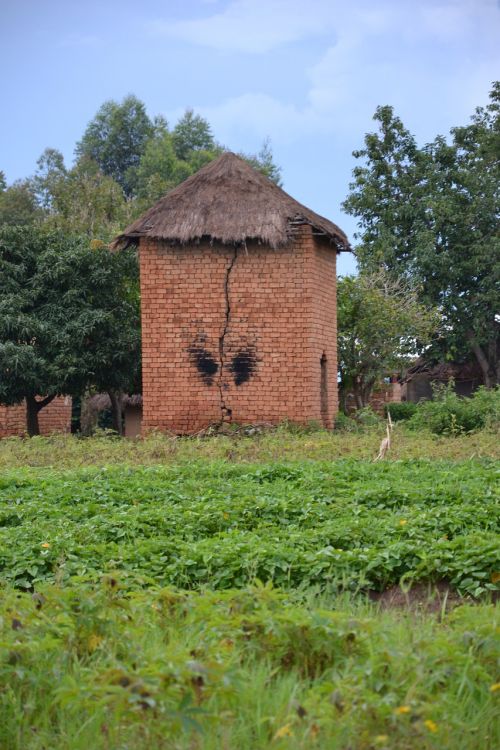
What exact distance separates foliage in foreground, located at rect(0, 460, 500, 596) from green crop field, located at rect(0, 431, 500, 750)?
0.02 meters

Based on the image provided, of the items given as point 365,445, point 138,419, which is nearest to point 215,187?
point 365,445

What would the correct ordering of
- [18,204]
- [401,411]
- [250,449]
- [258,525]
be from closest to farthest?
[258,525]
[250,449]
[401,411]
[18,204]

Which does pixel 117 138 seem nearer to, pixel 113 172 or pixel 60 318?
pixel 113 172

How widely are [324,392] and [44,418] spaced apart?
7150 millimetres

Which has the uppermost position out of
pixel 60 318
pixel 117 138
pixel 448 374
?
pixel 117 138

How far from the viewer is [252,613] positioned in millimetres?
4660

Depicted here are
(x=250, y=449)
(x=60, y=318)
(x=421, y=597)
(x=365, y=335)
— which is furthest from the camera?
(x=365, y=335)

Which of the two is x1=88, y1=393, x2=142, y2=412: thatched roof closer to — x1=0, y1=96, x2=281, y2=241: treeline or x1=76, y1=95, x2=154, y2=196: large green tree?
x1=0, y1=96, x2=281, y2=241: treeline

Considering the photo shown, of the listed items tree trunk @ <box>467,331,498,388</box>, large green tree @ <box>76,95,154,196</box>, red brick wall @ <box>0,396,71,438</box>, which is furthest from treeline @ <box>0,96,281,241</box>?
tree trunk @ <box>467,331,498,388</box>

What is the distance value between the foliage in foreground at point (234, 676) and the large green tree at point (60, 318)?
15055mm

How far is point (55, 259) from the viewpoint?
2048 cm

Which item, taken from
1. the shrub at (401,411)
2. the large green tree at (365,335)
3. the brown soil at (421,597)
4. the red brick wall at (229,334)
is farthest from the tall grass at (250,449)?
the shrub at (401,411)

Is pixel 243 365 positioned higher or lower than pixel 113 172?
lower

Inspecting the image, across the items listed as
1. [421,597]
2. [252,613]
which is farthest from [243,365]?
[252,613]
